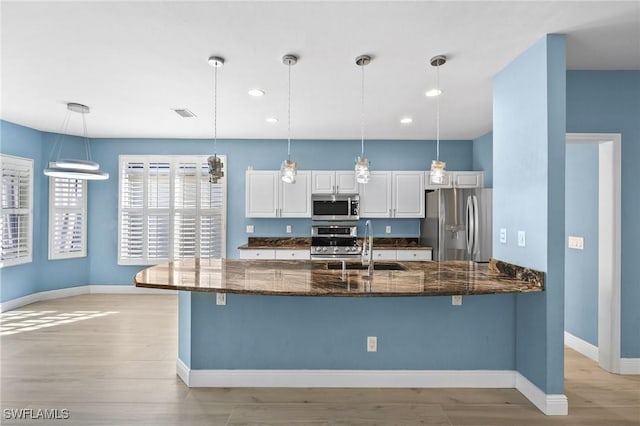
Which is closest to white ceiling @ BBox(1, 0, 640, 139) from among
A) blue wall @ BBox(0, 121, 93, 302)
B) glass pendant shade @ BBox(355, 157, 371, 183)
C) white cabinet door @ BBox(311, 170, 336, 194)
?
glass pendant shade @ BBox(355, 157, 371, 183)

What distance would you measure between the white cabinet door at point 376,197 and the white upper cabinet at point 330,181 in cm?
22

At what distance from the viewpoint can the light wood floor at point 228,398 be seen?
2.36 m

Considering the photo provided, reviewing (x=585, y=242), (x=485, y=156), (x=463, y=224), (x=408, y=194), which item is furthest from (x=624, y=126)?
(x=408, y=194)

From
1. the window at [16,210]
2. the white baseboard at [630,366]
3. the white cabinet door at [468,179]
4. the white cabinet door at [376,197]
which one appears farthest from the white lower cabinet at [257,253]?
the white baseboard at [630,366]

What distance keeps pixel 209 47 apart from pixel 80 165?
2529 millimetres

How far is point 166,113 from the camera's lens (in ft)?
14.6

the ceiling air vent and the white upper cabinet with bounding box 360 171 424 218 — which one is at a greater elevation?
the ceiling air vent

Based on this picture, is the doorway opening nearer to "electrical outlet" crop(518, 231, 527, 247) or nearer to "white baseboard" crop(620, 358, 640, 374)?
"white baseboard" crop(620, 358, 640, 374)

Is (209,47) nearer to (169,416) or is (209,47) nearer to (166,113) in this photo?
(166,113)

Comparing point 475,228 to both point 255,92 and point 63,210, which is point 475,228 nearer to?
point 255,92

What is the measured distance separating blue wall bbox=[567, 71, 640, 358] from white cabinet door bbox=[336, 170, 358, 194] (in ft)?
9.67

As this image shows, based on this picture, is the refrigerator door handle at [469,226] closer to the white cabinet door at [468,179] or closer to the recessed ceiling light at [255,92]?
the white cabinet door at [468,179]

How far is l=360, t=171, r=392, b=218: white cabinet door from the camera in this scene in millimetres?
5496

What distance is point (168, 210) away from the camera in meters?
5.99
